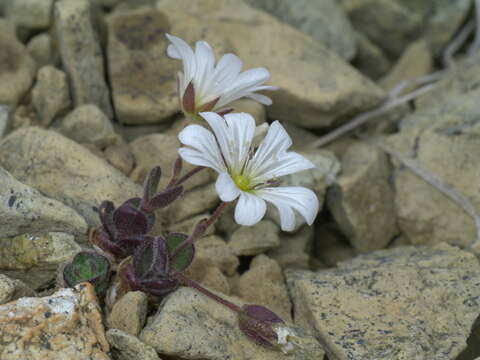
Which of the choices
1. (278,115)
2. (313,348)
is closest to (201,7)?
(278,115)

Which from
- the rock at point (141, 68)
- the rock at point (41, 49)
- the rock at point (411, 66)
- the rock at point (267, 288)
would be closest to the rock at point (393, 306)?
the rock at point (267, 288)

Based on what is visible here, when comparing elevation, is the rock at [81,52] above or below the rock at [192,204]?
above

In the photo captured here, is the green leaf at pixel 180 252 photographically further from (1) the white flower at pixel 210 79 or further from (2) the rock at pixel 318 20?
(2) the rock at pixel 318 20

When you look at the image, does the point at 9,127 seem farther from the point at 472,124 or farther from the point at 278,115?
the point at 472,124

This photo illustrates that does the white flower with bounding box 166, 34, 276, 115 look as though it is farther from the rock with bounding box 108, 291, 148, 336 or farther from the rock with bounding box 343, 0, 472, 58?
the rock with bounding box 343, 0, 472, 58

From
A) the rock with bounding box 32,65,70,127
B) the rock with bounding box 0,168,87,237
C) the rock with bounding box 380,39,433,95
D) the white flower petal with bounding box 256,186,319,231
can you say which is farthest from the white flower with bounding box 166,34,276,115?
the rock with bounding box 380,39,433,95
